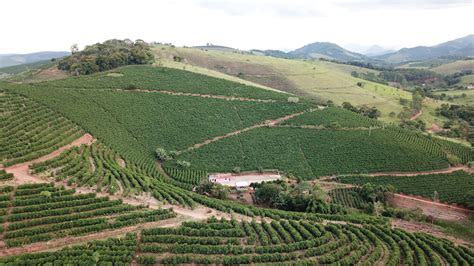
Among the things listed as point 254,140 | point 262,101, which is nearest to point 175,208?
point 254,140

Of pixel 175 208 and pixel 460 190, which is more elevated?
pixel 175 208

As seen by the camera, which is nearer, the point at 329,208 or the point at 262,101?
the point at 329,208

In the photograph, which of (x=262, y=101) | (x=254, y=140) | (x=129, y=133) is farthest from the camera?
(x=262, y=101)

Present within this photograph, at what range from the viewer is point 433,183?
6078 cm

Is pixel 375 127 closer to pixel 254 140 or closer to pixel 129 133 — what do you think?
pixel 254 140

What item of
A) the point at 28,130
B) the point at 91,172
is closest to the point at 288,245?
the point at 91,172

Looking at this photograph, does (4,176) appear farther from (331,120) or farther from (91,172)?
(331,120)

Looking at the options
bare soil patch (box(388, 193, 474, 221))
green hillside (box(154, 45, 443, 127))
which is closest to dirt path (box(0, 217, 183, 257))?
bare soil patch (box(388, 193, 474, 221))

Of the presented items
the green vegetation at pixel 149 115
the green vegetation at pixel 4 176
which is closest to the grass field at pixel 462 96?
the green vegetation at pixel 149 115

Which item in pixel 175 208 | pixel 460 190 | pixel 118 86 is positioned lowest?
pixel 460 190

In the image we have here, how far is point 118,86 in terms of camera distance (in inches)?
3187

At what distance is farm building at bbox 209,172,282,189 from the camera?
59125 millimetres

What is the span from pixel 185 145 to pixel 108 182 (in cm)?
2694

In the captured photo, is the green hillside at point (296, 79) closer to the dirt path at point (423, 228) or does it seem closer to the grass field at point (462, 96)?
the grass field at point (462, 96)
